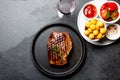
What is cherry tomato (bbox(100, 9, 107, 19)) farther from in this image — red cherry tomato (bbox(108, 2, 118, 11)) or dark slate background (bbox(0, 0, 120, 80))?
dark slate background (bbox(0, 0, 120, 80))

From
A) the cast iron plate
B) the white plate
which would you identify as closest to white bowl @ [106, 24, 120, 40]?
the white plate

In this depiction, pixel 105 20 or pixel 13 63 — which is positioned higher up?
pixel 105 20

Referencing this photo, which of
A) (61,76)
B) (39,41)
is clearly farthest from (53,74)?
(39,41)

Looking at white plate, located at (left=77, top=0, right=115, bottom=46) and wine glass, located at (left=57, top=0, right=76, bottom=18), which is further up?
wine glass, located at (left=57, top=0, right=76, bottom=18)

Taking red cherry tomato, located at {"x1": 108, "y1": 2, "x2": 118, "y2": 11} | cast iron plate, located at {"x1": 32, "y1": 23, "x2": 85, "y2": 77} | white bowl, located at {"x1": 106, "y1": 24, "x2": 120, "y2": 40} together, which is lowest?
cast iron plate, located at {"x1": 32, "y1": 23, "x2": 85, "y2": 77}

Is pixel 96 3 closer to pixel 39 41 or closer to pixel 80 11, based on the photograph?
pixel 80 11

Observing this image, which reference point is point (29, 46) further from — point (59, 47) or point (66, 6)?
point (66, 6)

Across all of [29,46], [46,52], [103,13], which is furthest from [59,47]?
[103,13]
